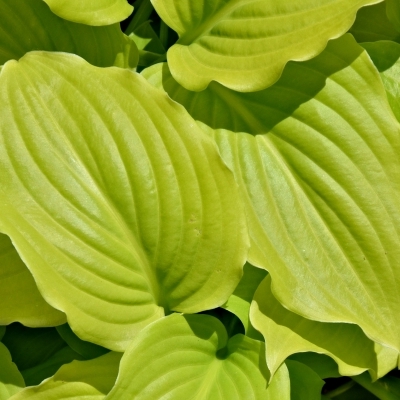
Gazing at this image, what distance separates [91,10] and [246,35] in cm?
25

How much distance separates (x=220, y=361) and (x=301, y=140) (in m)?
0.38

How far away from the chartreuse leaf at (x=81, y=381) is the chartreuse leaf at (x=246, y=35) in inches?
18.2

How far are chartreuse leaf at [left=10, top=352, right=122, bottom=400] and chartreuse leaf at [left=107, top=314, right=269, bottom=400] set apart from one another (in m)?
0.09

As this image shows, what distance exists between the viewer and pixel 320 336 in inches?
35.2

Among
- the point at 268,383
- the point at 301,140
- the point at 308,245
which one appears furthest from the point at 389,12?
the point at 268,383

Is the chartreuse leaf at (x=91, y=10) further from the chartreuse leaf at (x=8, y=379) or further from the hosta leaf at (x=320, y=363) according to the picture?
the hosta leaf at (x=320, y=363)

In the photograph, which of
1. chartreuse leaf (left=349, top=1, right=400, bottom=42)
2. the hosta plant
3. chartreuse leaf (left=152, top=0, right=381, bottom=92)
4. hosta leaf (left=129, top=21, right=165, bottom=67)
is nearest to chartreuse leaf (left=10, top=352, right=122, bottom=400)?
the hosta plant

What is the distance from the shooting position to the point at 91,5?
87cm

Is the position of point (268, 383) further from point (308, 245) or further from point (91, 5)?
point (91, 5)

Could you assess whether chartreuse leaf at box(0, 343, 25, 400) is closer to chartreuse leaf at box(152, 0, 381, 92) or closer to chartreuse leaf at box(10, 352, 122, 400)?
chartreuse leaf at box(10, 352, 122, 400)

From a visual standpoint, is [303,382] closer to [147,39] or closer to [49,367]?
[49,367]

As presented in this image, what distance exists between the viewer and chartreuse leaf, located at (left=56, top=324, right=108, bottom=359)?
957mm

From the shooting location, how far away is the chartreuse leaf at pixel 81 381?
83cm

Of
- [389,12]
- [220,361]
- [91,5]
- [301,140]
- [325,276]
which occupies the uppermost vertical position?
[91,5]
